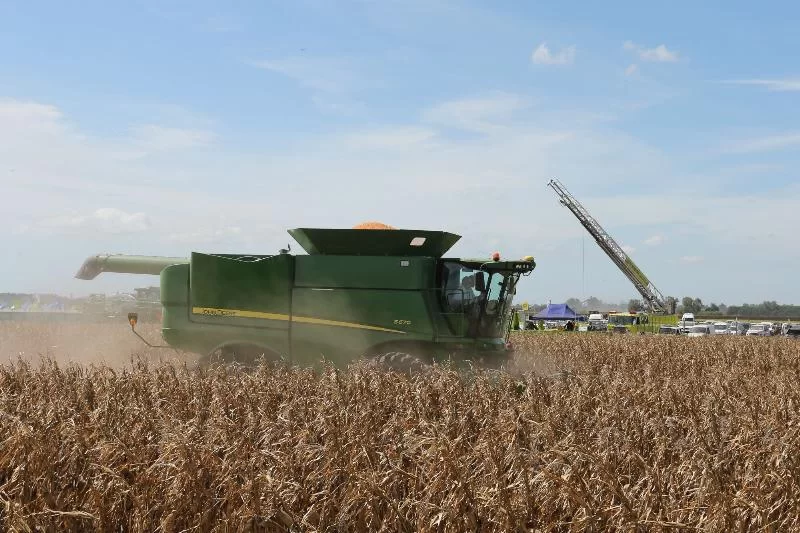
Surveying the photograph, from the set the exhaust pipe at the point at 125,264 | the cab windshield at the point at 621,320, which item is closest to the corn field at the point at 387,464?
the exhaust pipe at the point at 125,264

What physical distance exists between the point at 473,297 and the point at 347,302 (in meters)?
1.84

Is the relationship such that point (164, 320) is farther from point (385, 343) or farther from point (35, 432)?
point (35, 432)

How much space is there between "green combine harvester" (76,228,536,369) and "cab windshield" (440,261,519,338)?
1 cm

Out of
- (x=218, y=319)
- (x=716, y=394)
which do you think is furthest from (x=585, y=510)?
(x=218, y=319)

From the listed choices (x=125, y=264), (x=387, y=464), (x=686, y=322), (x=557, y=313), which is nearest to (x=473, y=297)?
(x=125, y=264)

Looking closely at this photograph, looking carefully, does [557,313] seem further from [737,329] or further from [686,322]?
[737,329]

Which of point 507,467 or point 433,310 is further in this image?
point 433,310

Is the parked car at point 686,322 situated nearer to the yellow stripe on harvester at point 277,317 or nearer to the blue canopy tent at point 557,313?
the blue canopy tent at point 557,313

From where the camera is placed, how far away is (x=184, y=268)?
12.0 meters

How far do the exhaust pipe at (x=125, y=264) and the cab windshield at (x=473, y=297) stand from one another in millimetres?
4514

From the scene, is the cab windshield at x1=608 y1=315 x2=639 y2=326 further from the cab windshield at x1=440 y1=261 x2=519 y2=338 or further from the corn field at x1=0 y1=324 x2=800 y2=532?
the corn field at x1=0 y1=324 x2=800 y2=532

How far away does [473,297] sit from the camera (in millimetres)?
11422

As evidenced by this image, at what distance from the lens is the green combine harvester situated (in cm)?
1121

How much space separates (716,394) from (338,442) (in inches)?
200
